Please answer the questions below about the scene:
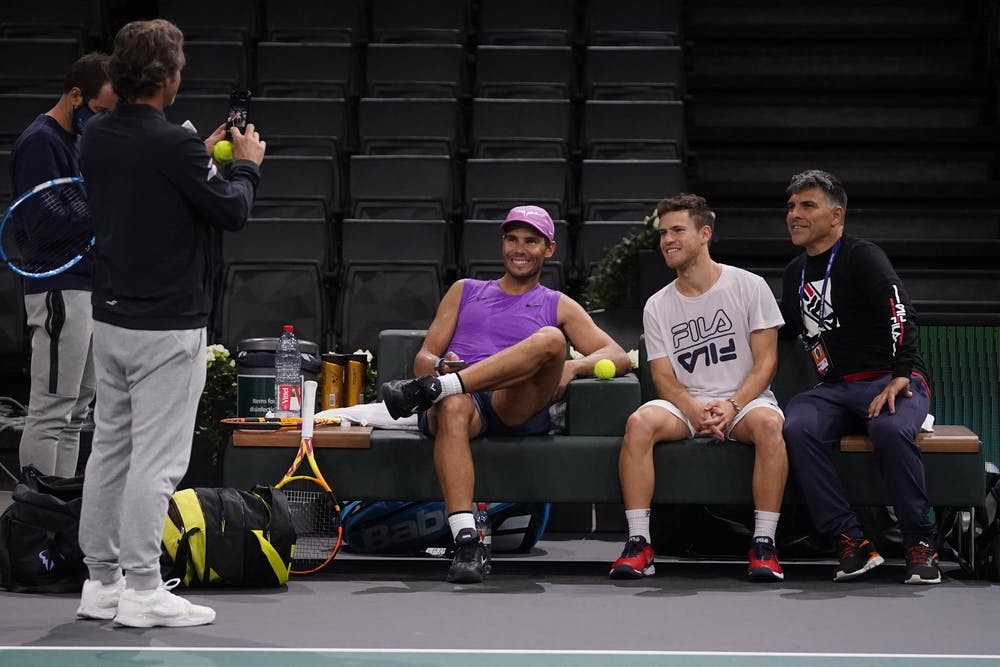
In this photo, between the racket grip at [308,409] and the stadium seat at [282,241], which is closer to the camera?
the racket grip at [308,409]

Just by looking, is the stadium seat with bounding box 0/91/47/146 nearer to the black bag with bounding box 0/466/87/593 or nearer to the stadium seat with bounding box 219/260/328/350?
the stadium seat with bounding box 219/260/328/350

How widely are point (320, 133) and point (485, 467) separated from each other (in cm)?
427

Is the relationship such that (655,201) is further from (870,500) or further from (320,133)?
(870,500)

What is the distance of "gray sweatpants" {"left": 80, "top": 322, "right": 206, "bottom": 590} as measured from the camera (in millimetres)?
3186

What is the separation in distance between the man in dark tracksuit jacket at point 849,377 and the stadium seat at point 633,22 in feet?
14.3

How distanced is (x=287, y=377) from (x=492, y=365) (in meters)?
1.11

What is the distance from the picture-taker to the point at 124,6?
9086 mm

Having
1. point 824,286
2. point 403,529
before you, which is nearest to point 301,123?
point 403,529

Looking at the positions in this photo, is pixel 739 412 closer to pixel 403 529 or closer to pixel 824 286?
pixel 824 286

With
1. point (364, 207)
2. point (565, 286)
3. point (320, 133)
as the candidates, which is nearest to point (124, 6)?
point (320, 133)

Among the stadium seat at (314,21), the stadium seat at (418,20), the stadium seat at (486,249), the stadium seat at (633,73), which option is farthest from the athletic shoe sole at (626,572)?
the stadium seat at (314,21)

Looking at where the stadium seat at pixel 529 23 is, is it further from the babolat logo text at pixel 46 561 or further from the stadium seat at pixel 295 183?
the babolat logo text at pixel 46 561

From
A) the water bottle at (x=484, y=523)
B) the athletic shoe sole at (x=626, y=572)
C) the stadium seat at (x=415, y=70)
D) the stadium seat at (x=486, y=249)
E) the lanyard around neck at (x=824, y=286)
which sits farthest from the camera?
the stadium seat at (x=415, y=70)

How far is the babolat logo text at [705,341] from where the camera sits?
446 centimetres
